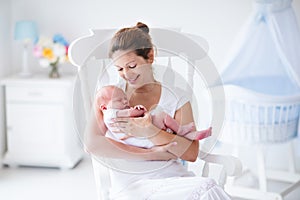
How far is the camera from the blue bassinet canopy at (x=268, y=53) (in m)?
3.52

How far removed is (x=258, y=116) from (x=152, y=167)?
1.33m

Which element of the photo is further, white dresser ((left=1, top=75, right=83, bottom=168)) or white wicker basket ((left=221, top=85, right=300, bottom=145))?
white dresser ((left=1, top=75, right=83, bottom=168))

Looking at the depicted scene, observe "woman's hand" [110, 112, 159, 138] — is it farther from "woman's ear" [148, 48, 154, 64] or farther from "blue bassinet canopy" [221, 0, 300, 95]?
"blue bassinet canopy" [221, 0, 300, 95]

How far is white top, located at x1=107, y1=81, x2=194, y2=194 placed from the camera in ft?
6.57

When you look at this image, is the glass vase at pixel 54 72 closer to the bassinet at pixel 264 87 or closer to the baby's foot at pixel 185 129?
the bassinet at pixel 264 87

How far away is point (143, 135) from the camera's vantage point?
1.94 m

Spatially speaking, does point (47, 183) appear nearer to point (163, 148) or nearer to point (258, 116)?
point (258, 116)

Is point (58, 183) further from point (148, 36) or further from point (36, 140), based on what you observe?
point (148, 36)

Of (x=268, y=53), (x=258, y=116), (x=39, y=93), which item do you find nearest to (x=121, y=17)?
(x=39, y=93)

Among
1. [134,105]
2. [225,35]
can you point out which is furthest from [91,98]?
[225,35]

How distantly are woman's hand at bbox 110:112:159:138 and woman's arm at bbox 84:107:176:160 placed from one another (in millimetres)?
61

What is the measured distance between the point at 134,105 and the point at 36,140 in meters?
2.22

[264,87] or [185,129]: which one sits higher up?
[185,129]

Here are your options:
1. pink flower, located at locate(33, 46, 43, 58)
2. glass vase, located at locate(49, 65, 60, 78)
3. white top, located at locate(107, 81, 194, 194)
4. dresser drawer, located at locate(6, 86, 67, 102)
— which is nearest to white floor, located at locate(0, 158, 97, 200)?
dresser drawer, located at locate(6, 86, 67, 102)
